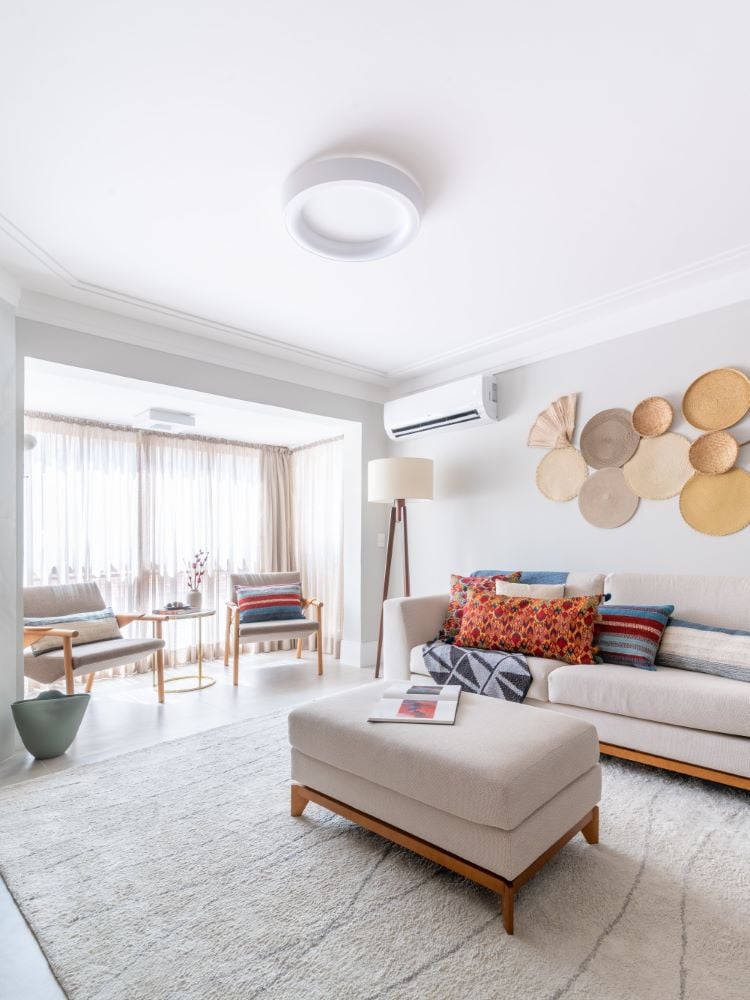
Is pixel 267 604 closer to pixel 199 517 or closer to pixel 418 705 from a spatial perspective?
pixel 199 517

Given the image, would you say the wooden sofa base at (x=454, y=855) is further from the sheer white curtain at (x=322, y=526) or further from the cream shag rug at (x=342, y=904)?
the sheer white curtain at (x=322, y=526)

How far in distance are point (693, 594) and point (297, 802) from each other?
2220 millimetres

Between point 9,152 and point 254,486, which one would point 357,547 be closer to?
point 254,486

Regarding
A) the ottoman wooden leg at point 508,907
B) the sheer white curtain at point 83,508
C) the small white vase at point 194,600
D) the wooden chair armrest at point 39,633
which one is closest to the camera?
the ottoman wooden leg at point 508,907

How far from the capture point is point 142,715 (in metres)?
3.48

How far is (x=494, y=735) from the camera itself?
175cm

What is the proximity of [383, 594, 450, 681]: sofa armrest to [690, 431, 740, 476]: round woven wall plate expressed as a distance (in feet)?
5.70

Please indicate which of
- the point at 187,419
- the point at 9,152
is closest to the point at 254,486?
the point at 187,419

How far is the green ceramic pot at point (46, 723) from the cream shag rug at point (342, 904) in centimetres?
37

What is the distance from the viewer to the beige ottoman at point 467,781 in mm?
1525

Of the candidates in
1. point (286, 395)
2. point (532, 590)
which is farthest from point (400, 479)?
point (532, 590)

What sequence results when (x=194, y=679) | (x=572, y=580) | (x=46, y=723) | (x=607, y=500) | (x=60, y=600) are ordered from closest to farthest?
(x=46, y=723) → (x=572, y=580) → (x=607, y=500) → (x=60, y=600) → (x=194, y=679)

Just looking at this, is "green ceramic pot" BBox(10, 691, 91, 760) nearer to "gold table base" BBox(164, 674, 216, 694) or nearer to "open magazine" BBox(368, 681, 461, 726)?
"gold table base" BBox(164, 674, 216, 694)

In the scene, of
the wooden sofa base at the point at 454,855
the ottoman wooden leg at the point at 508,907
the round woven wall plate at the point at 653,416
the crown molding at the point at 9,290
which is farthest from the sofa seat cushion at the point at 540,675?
the crown molding at the point at 9,290
